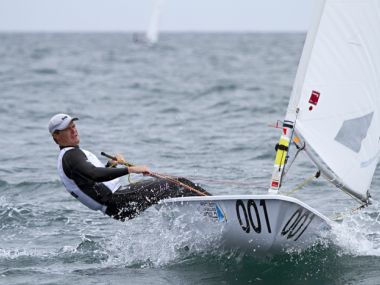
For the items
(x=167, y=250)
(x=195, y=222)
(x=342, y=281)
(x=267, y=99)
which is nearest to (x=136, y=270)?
(x=167, y=250)

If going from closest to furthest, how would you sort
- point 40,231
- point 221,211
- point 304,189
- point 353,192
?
1. point 221,211
2. point 353,192
3. point 40,231
4. point 304,189

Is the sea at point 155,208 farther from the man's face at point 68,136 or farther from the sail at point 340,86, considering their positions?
the man's face at point 68,136

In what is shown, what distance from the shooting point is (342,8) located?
17.0 feet

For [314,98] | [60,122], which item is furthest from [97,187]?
[314,98]

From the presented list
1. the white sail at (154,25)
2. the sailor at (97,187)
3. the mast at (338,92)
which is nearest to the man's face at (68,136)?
the sailor at (97,187)

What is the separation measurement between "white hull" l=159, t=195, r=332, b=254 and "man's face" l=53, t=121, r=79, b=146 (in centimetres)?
81

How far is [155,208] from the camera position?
18.2 ft

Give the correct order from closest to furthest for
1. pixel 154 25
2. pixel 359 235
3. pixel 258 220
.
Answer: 1. pixel 258 220
2. pixel 359 235
3. pixel 154 25

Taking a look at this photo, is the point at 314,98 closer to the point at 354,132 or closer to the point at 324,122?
the point at 324,122

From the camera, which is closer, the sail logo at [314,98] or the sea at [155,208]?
the sail logo at [314,98]

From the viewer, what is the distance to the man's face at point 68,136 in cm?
550

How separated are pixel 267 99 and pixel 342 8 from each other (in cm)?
1159

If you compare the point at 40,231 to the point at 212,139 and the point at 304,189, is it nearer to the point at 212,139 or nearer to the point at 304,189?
the point at 304,189

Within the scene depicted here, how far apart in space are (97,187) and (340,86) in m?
1.87
